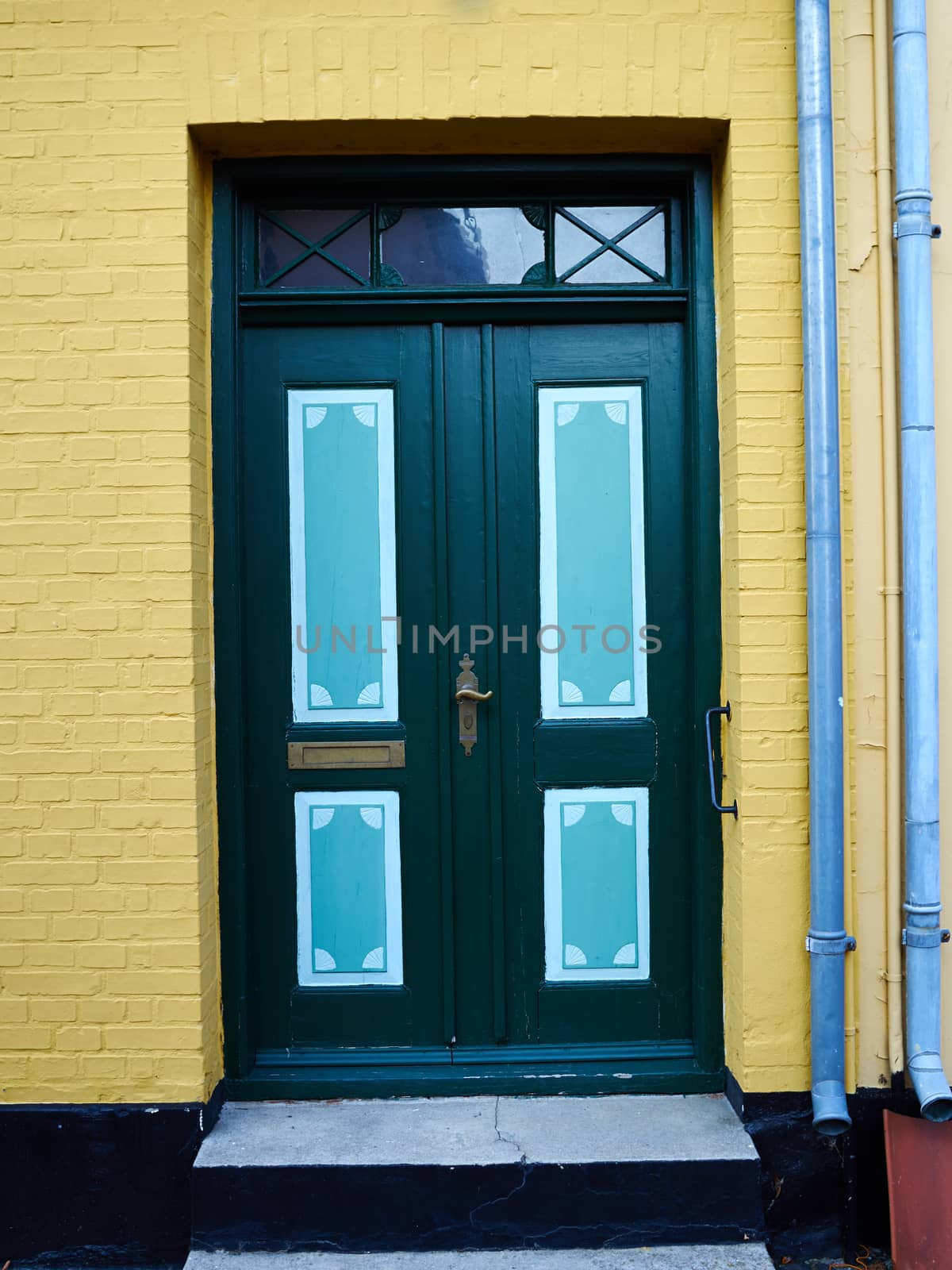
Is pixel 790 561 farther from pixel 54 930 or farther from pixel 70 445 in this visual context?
pixel 54 930

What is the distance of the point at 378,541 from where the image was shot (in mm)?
3490

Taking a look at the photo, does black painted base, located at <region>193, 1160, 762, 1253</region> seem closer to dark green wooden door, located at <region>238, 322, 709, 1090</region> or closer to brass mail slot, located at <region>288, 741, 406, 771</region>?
dark green wooden door, located at <region>238, 322, 709, 1090</region>

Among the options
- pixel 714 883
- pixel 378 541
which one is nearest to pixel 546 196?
pixel 378 541

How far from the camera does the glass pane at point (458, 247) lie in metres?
3.48

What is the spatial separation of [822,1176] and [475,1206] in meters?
1.05

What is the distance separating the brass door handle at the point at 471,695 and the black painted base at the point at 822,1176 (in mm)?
1499

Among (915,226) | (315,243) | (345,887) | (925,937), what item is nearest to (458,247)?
(315,243)

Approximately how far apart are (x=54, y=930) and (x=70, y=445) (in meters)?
1.50

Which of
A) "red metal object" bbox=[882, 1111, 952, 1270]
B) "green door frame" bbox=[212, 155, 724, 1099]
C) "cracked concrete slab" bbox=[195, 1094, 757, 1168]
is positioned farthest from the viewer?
"green door frame" bbox=[212, 155, 724, 1099]

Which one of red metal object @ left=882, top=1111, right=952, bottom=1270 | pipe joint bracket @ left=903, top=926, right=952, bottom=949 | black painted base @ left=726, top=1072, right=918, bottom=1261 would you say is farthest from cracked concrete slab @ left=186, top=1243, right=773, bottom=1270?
pipe joint bracket @ left=903, top=926, right=952, bottom=949

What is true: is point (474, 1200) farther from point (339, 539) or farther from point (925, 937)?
point (339, 539)

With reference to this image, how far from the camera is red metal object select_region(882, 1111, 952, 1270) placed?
2.93m

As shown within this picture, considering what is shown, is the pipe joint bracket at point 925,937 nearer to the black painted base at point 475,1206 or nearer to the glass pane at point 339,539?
the black painted base at point 475,1206

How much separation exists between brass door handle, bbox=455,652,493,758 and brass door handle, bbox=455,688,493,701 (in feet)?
0.04
